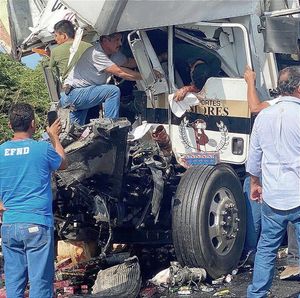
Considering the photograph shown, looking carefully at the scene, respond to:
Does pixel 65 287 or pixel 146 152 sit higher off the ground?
pixel 146 152

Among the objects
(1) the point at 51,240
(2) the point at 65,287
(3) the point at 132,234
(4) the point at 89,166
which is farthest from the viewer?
(3) the point at 132,234

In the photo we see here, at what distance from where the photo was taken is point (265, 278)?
562 centimetres

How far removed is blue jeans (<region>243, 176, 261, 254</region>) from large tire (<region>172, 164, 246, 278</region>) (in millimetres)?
179

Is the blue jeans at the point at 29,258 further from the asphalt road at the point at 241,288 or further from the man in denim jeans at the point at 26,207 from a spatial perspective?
the asphalt road at the point at 241,288

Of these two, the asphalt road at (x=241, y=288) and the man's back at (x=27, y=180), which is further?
the asphalt road at (x=241, y=288)

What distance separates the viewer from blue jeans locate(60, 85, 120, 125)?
7090 millimetres

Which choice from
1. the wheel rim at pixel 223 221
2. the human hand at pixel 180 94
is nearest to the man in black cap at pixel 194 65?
the human hand at pixel 180 94

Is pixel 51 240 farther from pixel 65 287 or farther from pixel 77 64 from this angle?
pixel 77 64

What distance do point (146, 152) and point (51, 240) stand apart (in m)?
1.68

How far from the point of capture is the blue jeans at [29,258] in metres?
5.34

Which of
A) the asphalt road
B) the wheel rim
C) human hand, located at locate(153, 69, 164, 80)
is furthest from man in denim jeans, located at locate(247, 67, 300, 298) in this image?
human hand, located at locate(153, 69, 164, 80)

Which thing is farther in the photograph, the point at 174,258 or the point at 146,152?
the point at 174,258

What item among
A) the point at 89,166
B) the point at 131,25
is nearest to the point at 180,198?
the point at 89,166

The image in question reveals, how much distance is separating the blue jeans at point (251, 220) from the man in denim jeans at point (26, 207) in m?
2.29
